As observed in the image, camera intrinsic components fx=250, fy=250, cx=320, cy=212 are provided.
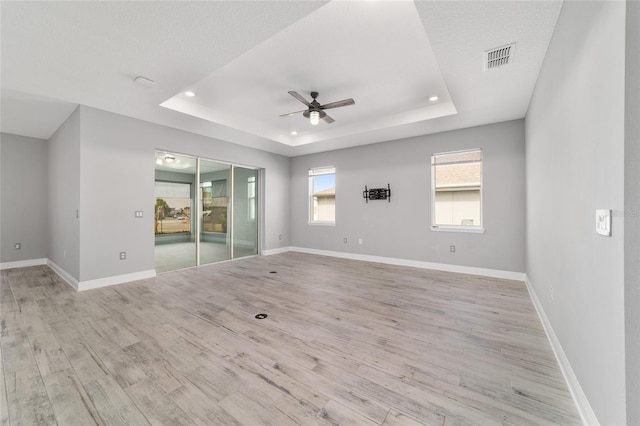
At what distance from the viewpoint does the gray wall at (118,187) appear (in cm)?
388

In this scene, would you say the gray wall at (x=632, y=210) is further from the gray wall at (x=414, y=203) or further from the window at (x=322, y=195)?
the window at (x=322, y=195)

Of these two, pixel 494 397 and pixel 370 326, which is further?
pixel 370 326

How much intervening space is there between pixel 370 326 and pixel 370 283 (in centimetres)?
157

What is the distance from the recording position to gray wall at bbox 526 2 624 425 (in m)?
1.11

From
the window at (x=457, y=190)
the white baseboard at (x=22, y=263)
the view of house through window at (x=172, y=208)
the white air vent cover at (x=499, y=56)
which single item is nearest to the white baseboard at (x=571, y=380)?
the window at (x=457, y=190)

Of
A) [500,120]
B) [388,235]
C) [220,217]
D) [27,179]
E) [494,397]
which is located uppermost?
[500,120]

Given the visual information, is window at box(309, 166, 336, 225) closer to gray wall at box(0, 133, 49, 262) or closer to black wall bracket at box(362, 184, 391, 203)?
black wall bracket at box(362, 184, 391, 203)

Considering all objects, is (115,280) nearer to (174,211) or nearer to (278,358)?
(174,211)

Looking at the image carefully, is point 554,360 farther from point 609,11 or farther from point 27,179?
point 27,179

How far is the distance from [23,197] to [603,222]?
8713 millimetres

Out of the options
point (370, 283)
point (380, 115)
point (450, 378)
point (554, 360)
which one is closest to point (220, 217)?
point (370, 283)

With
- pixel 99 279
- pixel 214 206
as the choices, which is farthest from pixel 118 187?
pixel 214 206

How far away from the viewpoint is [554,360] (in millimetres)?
2029

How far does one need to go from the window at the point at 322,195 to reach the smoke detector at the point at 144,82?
4265 millimetres
